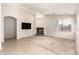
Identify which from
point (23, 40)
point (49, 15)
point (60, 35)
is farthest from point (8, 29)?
point (60, 35)

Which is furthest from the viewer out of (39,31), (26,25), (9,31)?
(39,31)

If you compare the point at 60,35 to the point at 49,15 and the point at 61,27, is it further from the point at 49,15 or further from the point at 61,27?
the point at 49,15

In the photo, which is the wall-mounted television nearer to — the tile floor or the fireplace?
the tile floor

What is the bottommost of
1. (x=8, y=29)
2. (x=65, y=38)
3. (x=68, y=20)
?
(x=65, y=38)

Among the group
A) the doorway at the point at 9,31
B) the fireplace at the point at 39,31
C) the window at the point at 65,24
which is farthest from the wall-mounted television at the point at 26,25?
the window at the point at 65,24

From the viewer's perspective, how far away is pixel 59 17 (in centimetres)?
409

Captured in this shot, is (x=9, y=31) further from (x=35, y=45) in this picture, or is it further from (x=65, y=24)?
(x=65, y=24)

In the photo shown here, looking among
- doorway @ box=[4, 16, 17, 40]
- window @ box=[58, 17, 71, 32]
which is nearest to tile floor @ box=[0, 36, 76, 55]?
doorway @ box=[4, 16, 17, 40]

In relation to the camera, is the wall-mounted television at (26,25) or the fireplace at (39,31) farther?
the fireplace at (39,31)

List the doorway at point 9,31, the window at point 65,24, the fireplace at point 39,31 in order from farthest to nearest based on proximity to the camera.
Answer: the fireplace at point 39,31, the window at point 65,24, the doorway at point 9,31

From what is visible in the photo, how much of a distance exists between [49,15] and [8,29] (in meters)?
1.69

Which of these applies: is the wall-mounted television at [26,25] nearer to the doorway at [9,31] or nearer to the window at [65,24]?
the doorway at [9,31]

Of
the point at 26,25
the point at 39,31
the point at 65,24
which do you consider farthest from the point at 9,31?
the point at 65,24

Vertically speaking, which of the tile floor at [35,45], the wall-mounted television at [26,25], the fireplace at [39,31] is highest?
the wall-mounted television at [26,25]
